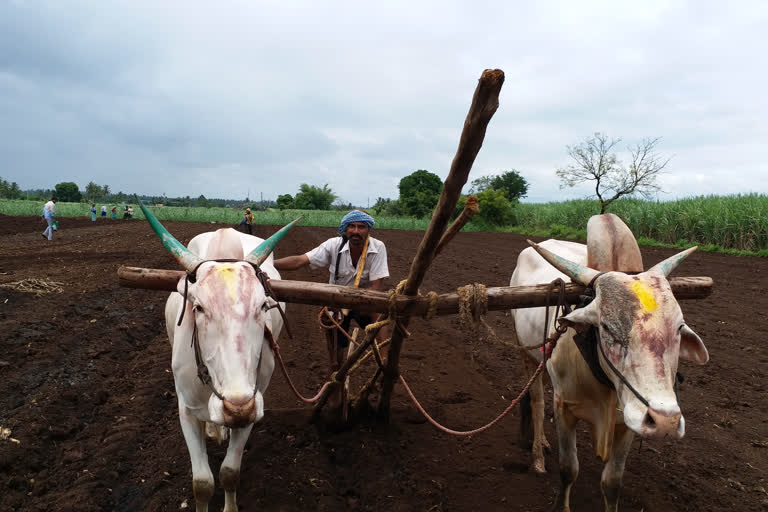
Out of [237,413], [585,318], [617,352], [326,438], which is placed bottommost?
[326,438]

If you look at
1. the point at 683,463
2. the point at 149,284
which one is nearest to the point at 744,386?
the point at 683,463

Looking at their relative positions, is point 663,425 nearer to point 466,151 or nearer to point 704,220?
point 466,151

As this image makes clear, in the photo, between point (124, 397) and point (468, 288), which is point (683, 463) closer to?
point (468, 288)

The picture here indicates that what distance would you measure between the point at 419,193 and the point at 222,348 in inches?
2220

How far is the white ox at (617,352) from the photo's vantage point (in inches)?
91.4

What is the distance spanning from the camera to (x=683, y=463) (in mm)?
4371

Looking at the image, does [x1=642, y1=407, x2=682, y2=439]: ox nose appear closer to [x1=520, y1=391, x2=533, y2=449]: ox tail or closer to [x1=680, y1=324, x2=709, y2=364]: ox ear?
[x1=680, y1=324, x2=709, y2=364]: ox ear

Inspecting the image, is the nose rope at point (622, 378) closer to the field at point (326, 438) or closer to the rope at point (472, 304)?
the rope at point (472, 304)

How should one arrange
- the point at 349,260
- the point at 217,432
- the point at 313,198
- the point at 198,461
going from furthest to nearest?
the point at 313,198 < the point at 349,260 < the point at 217,432 < the point at 198,461

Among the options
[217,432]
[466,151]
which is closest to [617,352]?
[466,151]

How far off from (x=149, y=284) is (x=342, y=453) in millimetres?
2352

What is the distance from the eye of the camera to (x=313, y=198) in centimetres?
7975

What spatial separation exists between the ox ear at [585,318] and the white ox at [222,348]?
176 cm

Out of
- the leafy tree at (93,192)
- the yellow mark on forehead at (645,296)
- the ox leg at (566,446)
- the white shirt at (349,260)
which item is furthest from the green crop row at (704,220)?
the leafy tree at (93,192)
